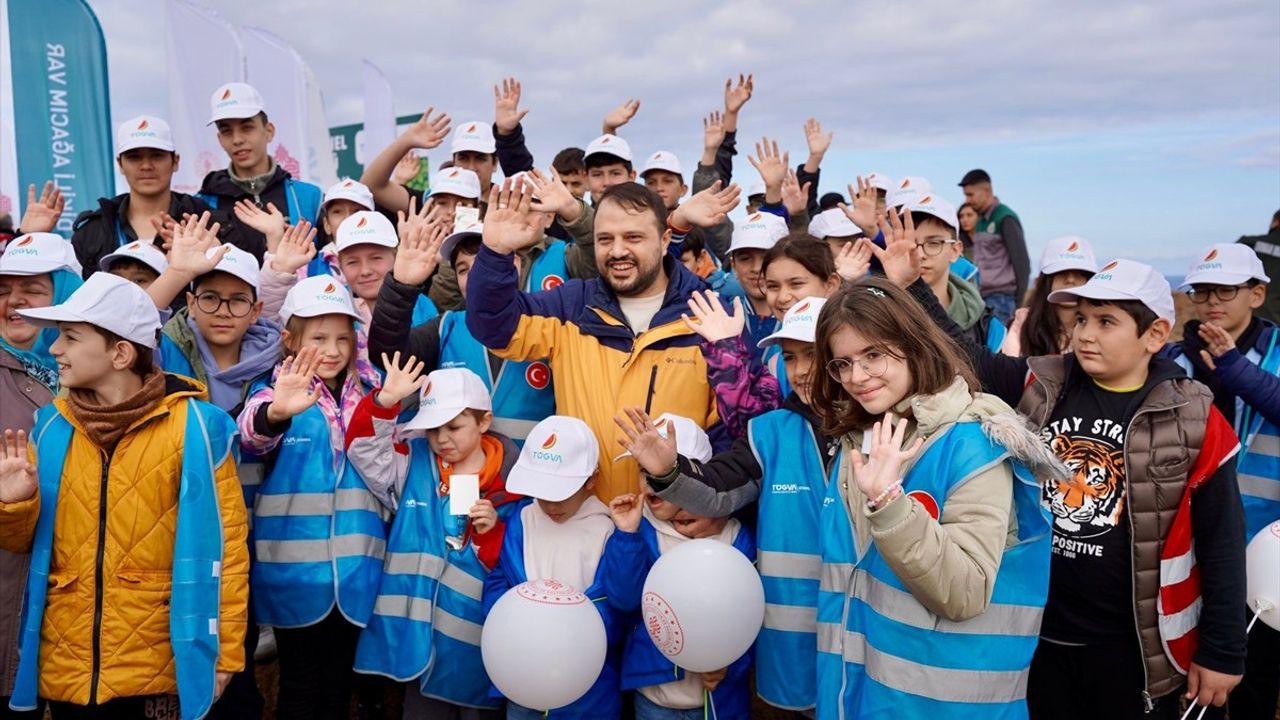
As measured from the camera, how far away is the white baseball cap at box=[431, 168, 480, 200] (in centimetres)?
584

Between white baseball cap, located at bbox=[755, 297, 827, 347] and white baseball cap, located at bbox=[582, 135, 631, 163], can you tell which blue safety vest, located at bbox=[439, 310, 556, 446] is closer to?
white baseball cap, located at bbox=[755, 297, 827, 347]

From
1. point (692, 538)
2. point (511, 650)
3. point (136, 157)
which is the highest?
point (136, 157)

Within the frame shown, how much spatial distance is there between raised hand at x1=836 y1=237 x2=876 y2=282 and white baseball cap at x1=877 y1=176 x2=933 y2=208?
990mm

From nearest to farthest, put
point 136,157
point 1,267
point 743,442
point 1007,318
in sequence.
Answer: point 743,442
point 1,267
point 136,157
point 1007,318

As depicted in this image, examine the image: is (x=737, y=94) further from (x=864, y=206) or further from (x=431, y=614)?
(x=431, y=614)

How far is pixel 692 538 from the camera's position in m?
3.74

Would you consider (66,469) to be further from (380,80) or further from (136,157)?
(380,80)

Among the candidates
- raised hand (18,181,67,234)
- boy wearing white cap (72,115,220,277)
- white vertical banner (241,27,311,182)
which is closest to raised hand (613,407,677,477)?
boy wearing white cap (72,115,220,277)

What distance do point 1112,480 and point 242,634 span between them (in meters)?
3.32

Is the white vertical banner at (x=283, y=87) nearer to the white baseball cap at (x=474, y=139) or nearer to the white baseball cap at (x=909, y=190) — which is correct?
the white baseball cap at (x=474, y=139)

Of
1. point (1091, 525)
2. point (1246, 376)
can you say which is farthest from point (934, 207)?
point (1091, 525)

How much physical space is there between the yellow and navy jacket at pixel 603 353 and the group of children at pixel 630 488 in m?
0.02

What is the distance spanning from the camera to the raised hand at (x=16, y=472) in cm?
320

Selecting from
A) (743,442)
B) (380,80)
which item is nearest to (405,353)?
(743,442)
